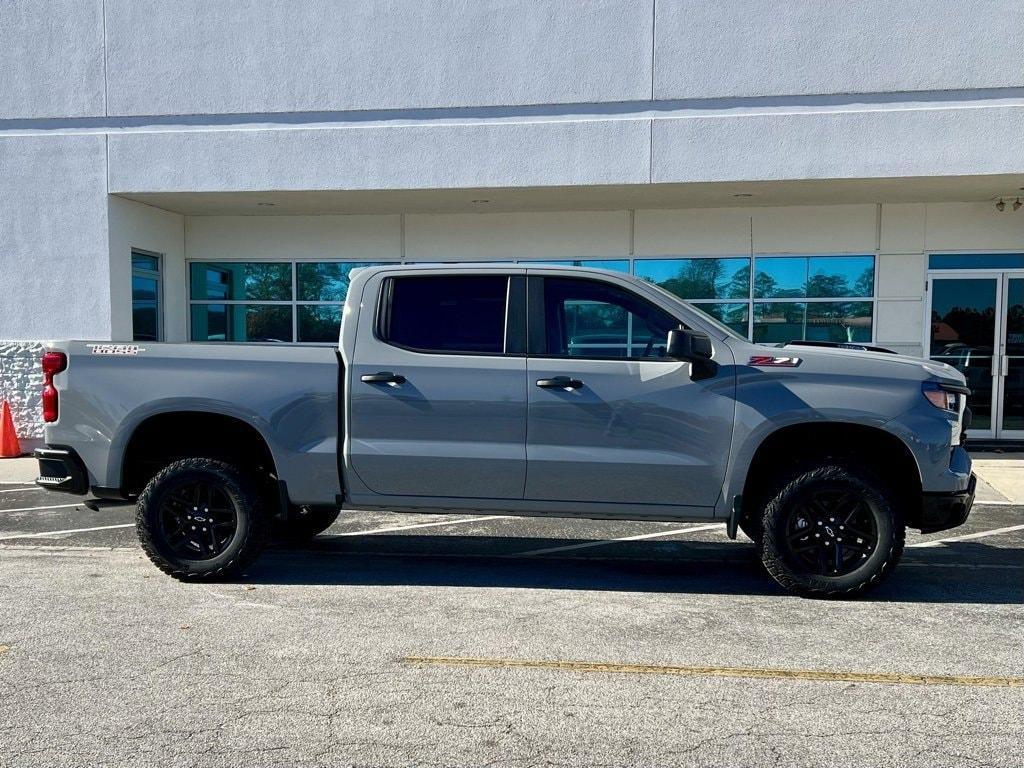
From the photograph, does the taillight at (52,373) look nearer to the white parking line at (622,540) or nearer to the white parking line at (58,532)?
the white parking line at (58,532)

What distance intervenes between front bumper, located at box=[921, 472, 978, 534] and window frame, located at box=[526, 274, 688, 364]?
1762 mm

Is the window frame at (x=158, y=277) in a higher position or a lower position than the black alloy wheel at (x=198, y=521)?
higher

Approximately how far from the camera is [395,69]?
12594mm

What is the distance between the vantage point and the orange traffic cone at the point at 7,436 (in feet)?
41.8

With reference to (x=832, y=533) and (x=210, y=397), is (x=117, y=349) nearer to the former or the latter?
(x=210, y=397)

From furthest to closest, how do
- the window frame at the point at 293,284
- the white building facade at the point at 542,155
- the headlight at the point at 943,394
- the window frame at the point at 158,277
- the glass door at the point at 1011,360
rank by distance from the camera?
the window frame at the point at 293,284 < the window frame at the point at 158,277 < the glass door at the point at 1011,360 < the white building facade at the point at 542,155 < the headlight at the point at 943,394

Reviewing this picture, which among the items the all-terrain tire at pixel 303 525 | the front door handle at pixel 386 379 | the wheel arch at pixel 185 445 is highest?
the front door handle at pixel 386 379

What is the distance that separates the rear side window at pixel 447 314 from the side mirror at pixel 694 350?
1.16 metres

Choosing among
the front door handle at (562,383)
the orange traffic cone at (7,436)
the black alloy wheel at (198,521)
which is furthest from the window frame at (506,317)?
the orange traffic cone at (7,436)

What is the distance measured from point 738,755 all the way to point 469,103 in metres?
10.5

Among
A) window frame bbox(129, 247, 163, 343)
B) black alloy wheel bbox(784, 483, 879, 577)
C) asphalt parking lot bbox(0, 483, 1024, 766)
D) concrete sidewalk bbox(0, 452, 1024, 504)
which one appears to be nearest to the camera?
asphalt parking lot bbox(0, 483, 1024, 766)

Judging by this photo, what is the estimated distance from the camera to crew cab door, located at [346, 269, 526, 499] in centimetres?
579

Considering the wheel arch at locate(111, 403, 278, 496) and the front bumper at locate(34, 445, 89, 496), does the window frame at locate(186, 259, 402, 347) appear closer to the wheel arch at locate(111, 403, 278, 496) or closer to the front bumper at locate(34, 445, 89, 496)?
the wheel arch at locate(111, 403, 278, 496)

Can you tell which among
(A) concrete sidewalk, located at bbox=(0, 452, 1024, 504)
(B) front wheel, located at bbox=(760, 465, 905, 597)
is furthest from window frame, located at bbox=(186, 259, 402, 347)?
(B) front wheel, located at bbox=(760, 465, 905, 597)
